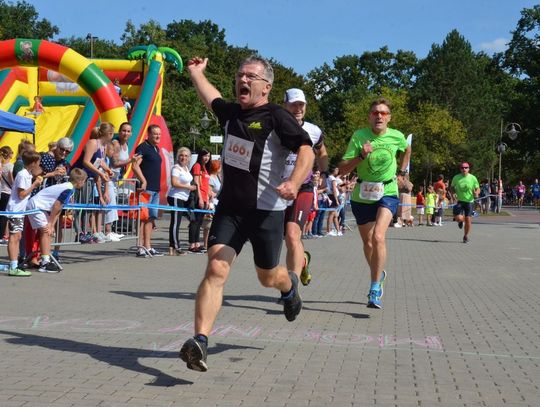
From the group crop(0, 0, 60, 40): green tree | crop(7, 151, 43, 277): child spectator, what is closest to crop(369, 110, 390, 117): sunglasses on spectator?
crop(7, 151, 43, 277): child spectator

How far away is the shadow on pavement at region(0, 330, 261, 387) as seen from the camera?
4.89 meters

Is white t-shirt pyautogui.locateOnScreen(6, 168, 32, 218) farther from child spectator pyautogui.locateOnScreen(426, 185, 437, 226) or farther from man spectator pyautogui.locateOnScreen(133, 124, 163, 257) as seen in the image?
child spectator pyautogui.locateOnScreen(426, 185, 437, 226)

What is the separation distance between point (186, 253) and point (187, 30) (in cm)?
9696

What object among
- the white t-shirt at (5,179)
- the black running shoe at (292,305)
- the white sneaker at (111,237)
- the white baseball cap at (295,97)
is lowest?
the black running shoe at (292,305)

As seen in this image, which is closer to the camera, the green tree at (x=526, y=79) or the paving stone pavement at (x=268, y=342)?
the paving stone pavement at (x=268, y=342)

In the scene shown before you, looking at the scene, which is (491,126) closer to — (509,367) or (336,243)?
(336,243)

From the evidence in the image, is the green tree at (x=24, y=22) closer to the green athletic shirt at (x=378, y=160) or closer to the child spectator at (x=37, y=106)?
the child spectator at (x=37, y=106)

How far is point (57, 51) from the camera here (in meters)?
21.5

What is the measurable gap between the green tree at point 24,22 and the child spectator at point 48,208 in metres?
77.2

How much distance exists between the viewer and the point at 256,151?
520cm

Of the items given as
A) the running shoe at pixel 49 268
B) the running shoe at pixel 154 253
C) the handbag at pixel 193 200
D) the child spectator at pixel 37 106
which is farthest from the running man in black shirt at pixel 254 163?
the child spectator at pixel 37 106

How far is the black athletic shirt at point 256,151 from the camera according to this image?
520 centimetres

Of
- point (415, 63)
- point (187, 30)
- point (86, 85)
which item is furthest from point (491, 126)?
point (86, 85)

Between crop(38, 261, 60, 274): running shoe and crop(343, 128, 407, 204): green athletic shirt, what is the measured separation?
14.4ft
